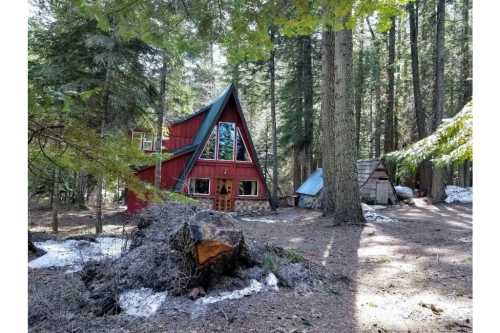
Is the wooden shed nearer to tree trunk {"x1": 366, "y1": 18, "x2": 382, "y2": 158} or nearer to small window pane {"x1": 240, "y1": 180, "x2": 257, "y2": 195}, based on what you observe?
small window pane {"x1": 240, "y1": 180, "x2": 257, "y2": 195}

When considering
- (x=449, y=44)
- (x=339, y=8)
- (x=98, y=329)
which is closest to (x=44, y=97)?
(x=98, y=329)

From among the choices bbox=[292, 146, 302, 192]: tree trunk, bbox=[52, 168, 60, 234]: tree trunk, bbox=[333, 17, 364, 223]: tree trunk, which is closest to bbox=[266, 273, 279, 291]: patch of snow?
bbox=[333, 17, 364, 223]: tree trunk

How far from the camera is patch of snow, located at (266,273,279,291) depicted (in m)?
3.56

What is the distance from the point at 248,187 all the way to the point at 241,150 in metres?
1.86

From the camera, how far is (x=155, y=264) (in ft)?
12.3

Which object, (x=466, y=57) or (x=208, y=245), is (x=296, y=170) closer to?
(x=466, y=57)

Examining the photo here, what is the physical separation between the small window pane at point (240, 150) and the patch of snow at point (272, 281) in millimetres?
11585

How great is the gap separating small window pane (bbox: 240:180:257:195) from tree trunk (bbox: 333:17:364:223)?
712cm

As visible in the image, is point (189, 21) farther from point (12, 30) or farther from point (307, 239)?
point (307, 239)

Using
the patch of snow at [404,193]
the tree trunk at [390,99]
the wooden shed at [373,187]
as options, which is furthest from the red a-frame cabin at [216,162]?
the tree trunk at [390,99]

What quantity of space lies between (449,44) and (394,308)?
66.9ft

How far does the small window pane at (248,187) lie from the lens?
15.4 m

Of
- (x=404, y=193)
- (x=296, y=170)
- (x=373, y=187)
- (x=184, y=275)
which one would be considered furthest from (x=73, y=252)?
(x=404, y=193)

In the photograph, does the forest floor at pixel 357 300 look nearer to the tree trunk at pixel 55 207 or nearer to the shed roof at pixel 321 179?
the tree trunk at pixel 55 207
